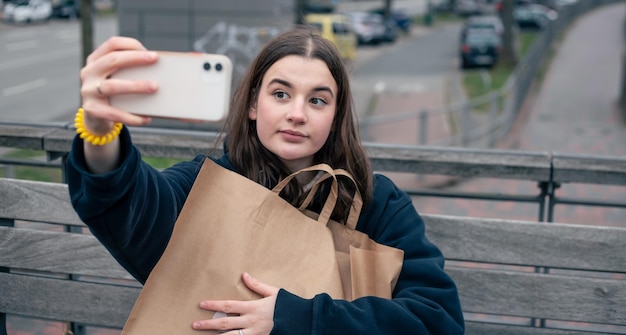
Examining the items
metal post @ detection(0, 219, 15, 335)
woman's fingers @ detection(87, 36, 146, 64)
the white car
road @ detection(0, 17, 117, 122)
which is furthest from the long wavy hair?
the white car

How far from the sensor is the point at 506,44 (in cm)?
2869

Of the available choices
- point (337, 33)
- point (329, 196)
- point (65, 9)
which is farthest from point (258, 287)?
point (65, 9)

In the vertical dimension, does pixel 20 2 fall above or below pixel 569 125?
above

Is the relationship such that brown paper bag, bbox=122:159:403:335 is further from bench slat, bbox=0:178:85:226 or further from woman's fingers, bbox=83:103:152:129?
bench slat, bbox=0:178:85:226

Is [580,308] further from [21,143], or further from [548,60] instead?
[548,60]

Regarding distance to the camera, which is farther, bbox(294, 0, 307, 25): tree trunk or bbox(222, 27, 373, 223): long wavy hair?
bbox(294, 0, 307, 25): tree trunk

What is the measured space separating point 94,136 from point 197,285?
54 centimetres

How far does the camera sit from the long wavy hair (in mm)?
2369

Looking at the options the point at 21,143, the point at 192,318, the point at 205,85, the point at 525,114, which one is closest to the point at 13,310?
the point at 21,143

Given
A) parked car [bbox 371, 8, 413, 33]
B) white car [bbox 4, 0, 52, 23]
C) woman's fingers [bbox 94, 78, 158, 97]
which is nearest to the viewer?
woman's fingers [bbox 94, 78, 158, 97]

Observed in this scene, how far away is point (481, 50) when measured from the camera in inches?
1138

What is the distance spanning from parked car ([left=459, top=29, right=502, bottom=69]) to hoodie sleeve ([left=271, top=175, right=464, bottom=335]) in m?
27.3

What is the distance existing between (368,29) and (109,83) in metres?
39.8

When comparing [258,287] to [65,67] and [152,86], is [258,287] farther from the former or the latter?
[65,67]
